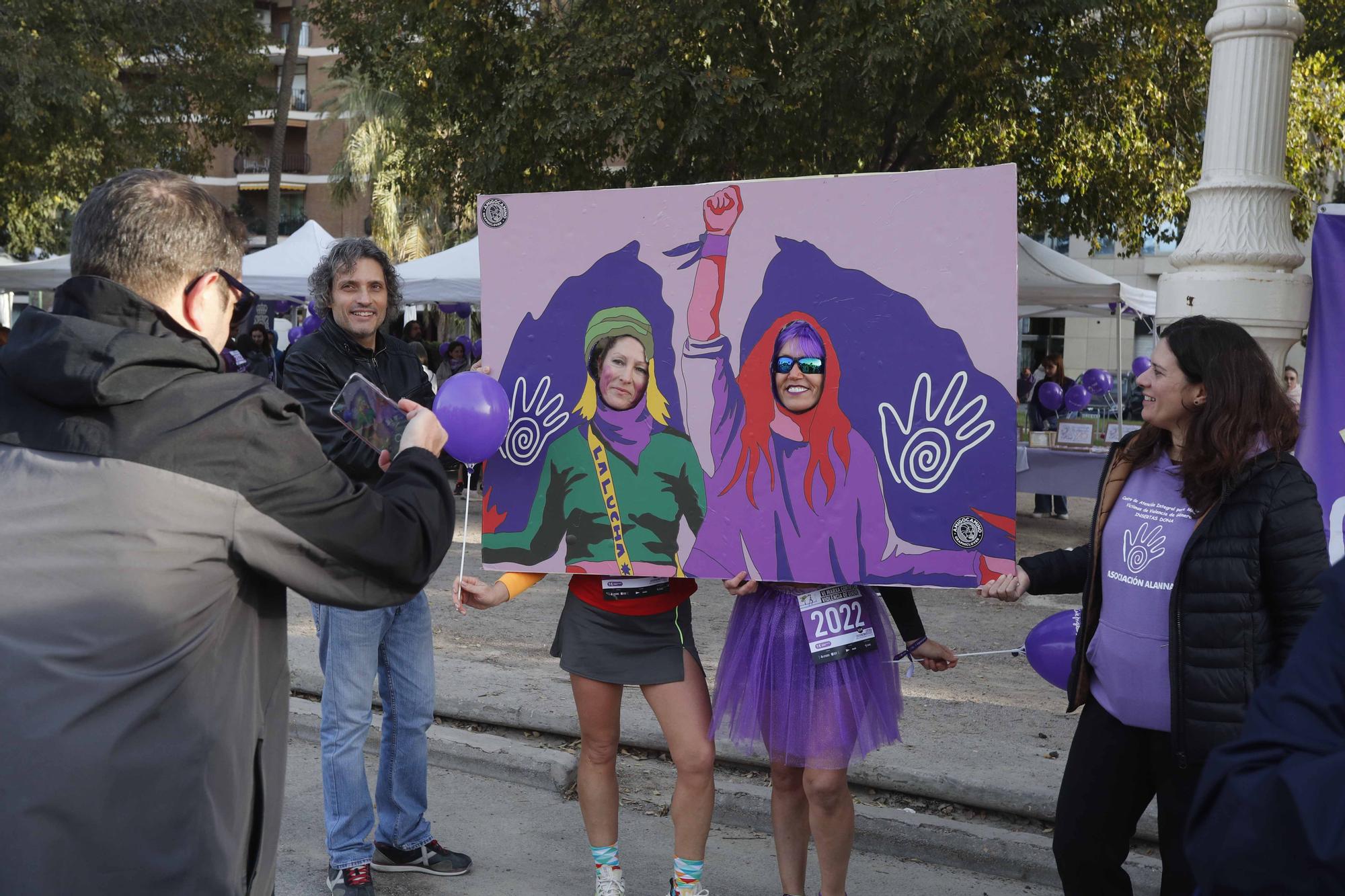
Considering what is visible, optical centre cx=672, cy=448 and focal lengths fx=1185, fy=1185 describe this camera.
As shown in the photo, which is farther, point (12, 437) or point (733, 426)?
point (733, 426)

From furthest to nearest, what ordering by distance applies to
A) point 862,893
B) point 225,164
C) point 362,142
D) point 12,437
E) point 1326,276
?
point 225,164, point 362,142, point 862,893, point 1326,276, point 12,437

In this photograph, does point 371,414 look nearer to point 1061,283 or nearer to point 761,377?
point 761,377

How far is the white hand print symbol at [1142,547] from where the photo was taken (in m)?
2.96

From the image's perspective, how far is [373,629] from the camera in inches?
151

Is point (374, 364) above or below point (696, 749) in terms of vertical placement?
above

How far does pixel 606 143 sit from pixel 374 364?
355 inches

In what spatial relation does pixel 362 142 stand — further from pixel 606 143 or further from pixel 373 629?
pixel 373 629

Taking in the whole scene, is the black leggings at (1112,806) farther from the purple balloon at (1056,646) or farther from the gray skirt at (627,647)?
the gray skirt at (627,647)

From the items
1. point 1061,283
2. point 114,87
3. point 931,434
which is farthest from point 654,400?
point 114,87

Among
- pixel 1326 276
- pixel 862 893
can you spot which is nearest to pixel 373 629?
pixel 862 893

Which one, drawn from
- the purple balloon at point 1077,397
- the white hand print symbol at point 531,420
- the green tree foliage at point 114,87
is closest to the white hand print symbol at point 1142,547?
the white hand print symbol at point 531,420

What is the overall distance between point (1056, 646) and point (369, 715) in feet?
7.19

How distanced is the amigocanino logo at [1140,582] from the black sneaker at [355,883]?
2.49 m

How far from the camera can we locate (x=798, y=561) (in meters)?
3.43
